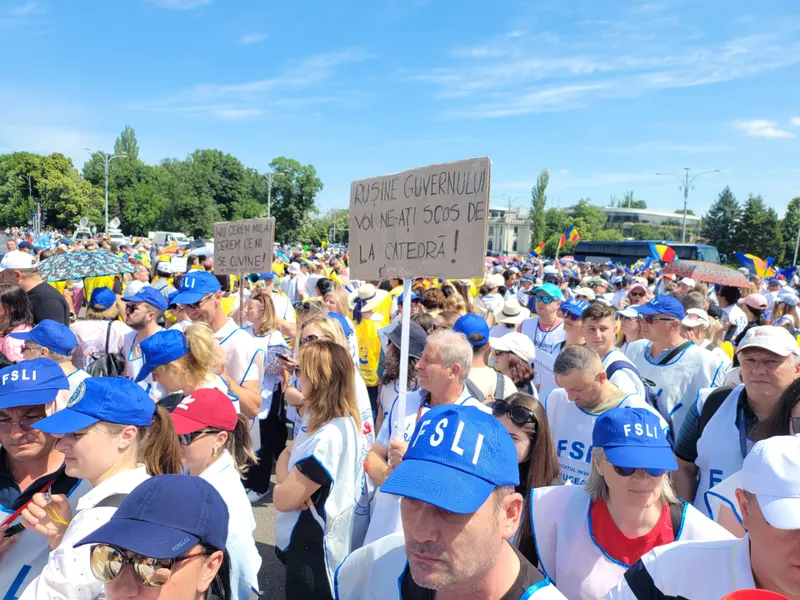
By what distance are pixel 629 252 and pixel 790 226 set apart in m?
37.2

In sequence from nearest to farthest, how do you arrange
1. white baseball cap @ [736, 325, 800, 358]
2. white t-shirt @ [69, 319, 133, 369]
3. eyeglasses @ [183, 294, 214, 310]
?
white baseball cap @ [736, 325, 800, 358] → eyeglasses @ [183, 294, 214, 310] → white t-shirt @ [69, 319, 133, 369]

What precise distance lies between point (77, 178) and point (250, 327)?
84177 mm

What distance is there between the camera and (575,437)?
10.6 feet

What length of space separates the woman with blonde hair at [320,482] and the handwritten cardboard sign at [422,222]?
88cm

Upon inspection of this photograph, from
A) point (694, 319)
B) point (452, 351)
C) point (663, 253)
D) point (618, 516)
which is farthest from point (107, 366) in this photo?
point (663, 253)

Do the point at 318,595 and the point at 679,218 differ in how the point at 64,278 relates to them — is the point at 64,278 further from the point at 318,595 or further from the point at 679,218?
the point at 679,218

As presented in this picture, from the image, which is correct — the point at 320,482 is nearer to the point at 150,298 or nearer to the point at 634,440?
the point at 634,440

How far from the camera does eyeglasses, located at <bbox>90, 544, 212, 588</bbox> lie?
60.2 inches

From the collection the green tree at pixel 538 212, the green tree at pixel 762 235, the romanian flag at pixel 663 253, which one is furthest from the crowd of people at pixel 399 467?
the green tree at pixel 538 212

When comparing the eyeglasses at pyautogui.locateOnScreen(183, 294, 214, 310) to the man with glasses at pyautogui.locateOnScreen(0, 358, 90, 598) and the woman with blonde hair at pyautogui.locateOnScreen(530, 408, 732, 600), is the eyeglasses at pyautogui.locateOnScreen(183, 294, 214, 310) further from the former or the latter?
the woman with blonde hair at pyautogui.locateOnScreen(530, 408, 732, 600)

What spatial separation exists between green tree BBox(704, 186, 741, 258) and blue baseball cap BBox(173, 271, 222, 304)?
69188 millimetres

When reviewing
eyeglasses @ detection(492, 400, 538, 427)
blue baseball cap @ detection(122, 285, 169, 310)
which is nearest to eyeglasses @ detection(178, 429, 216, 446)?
eyeglasses @ detection(492, 400, 538, 427)

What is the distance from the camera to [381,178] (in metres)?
3.78

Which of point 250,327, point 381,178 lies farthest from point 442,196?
point 250,327
